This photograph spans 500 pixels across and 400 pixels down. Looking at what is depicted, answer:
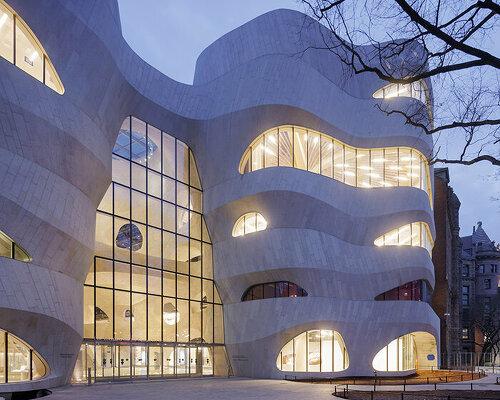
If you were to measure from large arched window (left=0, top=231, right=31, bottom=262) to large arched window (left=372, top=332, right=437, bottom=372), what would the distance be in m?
24.8

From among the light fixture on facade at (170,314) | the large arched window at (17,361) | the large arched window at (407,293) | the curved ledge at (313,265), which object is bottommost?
the large arched window at (17,361)

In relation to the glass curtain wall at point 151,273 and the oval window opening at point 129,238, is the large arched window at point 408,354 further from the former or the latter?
the oval window opening at point 129,238

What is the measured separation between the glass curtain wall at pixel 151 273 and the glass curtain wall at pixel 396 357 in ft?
37.2

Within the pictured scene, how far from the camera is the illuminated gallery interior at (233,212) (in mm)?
25188

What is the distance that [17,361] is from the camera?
819 inches

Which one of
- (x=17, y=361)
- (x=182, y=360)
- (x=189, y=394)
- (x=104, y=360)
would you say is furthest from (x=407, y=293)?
(x=17, y=361)

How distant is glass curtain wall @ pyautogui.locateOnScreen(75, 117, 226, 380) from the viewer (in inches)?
1125

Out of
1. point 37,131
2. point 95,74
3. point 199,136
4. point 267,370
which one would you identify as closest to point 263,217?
point 199,136

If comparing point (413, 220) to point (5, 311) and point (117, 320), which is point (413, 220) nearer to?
point (117, 320)

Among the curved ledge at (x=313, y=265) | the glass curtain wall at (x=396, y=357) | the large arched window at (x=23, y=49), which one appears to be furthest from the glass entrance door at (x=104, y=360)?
the glass curtain wall at (x=396, y=357)

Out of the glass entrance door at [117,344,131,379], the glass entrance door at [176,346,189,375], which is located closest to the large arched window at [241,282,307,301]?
the glass entrance door at [176,346,189,375]

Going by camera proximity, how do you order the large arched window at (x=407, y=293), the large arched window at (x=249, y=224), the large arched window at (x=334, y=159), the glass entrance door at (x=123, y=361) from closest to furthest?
the glass entrance door at (x=123, y=361), the large arched window at (x=249, y=224), the large arched window at (x=334, y=159), the large arched window at (x=407, y=293)

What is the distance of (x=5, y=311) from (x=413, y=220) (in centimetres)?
2974

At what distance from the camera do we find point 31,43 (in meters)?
22.8
